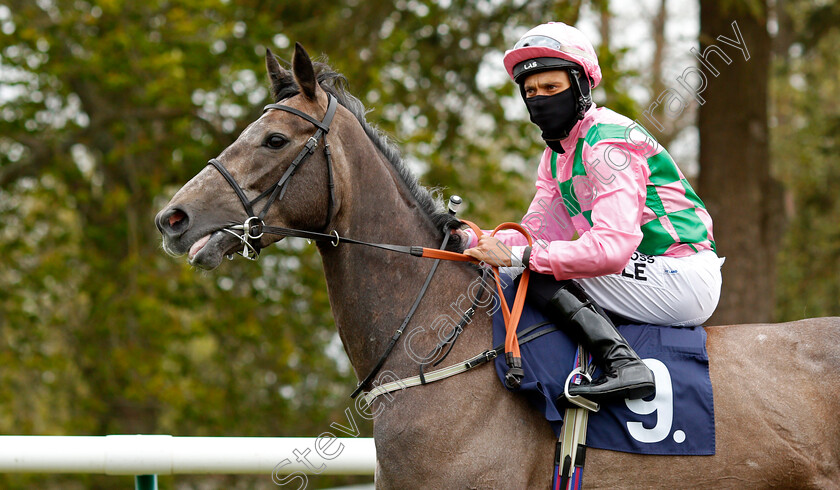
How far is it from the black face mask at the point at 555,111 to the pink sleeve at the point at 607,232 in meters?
0.24

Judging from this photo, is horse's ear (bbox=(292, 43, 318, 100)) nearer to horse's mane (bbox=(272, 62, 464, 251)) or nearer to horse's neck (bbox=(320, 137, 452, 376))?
horse's mane (bbox=(272, 62, 464, 251))

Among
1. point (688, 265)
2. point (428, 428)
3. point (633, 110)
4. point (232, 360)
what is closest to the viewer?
point (428, 428)

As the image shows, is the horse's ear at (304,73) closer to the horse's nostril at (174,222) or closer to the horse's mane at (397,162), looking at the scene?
the horse's mane at (397,162)

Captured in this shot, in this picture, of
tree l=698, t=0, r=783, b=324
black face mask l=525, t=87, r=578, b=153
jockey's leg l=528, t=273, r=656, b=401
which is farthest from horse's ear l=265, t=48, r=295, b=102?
tree l=698, t=0, r=783, b=324

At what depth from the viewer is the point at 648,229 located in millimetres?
2975

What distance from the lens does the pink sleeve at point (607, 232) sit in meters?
2.67

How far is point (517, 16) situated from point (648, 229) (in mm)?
5566

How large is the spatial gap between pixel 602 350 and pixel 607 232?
0.43m

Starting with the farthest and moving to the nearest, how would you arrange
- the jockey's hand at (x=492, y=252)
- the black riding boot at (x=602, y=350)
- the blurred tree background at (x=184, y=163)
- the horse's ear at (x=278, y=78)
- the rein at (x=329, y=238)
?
the blurred tree background at (x=184, y=163)
the horse's ear at (x=278, y=78)
the jockey's hand at (x=492, y=252)
the rein at (x=329, y=238)
the black riding boot at (x=602, y=350)

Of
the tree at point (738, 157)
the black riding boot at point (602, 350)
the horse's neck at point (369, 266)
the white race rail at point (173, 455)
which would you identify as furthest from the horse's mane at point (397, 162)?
the tree at point (738, 157)

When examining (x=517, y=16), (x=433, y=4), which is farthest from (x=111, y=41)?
→ (x=517, y=16)

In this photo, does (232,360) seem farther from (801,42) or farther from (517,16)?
(801,42)

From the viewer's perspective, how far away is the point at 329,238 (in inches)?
113

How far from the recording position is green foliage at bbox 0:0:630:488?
8.00 metres
